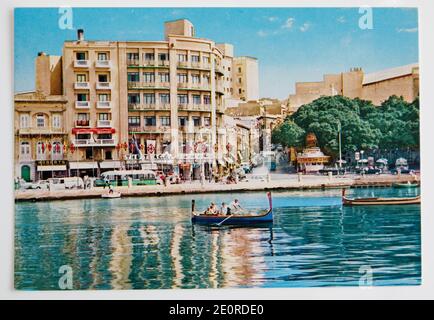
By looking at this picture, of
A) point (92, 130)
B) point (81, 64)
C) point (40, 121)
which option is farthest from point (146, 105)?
point (40, 121)

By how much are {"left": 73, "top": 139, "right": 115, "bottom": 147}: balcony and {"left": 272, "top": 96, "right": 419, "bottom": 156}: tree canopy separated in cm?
131

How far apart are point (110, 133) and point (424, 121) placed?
236 centimetres

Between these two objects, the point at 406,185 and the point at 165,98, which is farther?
the point at 165,98

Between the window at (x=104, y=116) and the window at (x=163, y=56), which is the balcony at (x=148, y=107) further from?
the window at (x=163, y=56)

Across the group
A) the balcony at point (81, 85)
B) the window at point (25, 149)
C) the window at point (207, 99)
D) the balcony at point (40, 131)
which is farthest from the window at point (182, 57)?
the window at point (25, 149)

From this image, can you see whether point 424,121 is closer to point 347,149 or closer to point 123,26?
point 347,149

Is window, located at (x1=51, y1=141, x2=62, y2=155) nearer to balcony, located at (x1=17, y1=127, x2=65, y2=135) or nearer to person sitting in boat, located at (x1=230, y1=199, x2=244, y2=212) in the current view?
balcony, located at (x1=17, y1=127, x2=65, y2=135)

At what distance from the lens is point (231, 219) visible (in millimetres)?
4652

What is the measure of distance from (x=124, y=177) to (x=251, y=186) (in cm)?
105

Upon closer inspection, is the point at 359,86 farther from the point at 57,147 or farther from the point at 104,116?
the point at 57,147

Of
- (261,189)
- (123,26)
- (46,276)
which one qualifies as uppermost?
(123,26)

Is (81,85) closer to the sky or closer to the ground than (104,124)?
closer to the sky
